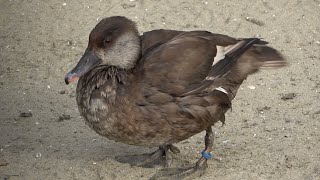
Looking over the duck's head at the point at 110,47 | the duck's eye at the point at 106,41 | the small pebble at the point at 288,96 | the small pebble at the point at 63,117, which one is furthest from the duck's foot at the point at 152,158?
the small pebble at the point at 288,96

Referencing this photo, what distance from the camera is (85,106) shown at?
5.44 meters

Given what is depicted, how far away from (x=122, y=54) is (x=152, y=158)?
3.65 ft

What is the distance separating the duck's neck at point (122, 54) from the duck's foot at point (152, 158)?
920 millimetres

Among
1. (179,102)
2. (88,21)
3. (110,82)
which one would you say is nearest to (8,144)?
(110,82)

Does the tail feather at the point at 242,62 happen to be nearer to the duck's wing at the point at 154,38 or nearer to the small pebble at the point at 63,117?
the duck's wing at the point at 154,38

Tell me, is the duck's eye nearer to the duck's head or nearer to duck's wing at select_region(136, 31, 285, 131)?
the duck's head

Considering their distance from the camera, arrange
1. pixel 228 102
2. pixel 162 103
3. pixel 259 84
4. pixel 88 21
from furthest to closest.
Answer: pixel 88 21 → pixel 259 84 → pixel 228 102 → pixel 162 103

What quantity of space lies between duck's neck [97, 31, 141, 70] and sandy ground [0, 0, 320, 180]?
979 millimetres

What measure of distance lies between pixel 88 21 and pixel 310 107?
291cm

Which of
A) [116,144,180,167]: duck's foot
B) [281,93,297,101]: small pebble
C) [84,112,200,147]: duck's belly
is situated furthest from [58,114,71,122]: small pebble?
[281,93,297,101]: small pebble

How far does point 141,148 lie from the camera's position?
6.41 meters

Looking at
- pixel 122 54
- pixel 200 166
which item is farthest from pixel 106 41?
pixel 200 166

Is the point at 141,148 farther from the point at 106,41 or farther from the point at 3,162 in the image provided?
the point at 106,41

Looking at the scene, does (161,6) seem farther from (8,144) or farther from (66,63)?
(8,144)
